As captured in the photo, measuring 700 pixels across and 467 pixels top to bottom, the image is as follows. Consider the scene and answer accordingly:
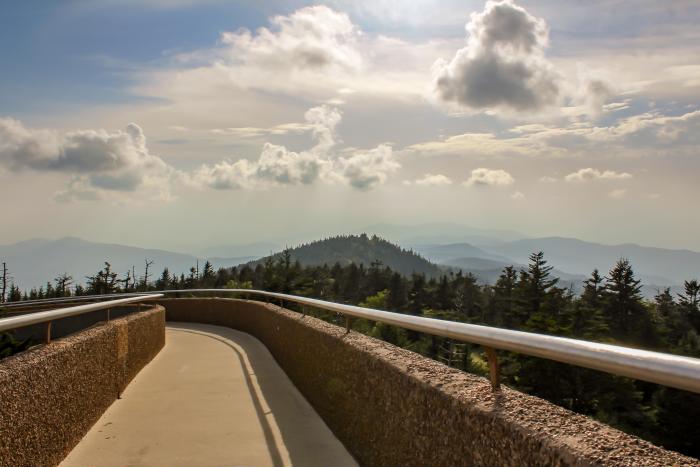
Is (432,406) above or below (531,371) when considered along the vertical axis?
above

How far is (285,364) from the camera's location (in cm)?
1033

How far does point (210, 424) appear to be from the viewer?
699 cm

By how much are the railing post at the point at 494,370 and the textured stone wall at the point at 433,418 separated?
0.06 meters

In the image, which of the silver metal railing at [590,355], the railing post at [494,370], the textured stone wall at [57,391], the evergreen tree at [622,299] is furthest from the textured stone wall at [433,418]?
the evergreen tree at [622,299]

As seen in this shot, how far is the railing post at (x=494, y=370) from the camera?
305 centimetres

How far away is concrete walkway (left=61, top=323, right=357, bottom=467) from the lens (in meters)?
5.71

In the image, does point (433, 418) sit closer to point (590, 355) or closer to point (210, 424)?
point (590, 355)

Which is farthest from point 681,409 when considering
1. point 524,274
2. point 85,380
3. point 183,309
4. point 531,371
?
point 85,380

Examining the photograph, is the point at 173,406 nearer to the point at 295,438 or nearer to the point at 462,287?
the point at 295,438

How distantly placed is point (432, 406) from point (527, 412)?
86 centimetres

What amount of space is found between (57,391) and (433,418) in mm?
3546

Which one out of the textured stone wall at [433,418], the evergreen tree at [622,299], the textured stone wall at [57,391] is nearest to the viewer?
the textured stone wall at [433,418]

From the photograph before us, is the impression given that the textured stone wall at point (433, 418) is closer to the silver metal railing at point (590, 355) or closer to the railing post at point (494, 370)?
the railing post at point (494, 370)

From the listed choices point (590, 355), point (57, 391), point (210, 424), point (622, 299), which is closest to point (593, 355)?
point (590, 355)
